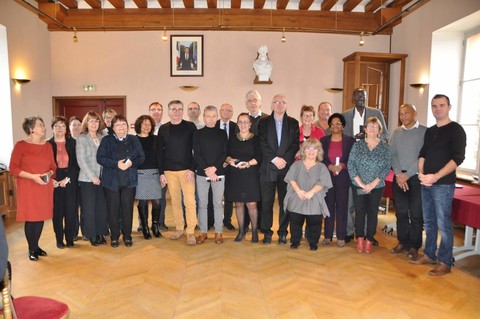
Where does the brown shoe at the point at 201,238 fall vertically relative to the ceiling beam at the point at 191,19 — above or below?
below

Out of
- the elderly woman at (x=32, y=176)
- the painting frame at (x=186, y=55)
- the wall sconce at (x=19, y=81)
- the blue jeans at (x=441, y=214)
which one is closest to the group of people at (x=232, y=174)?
the elderly woman at (x=32, y=176)

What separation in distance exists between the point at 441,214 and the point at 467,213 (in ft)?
1.01

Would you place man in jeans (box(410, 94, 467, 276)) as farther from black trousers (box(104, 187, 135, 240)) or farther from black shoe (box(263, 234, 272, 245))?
black trousers (box(104, 187, 135, 240))

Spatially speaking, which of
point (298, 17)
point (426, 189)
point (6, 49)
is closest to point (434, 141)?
point (426, 189)

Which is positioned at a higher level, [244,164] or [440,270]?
[244,164]

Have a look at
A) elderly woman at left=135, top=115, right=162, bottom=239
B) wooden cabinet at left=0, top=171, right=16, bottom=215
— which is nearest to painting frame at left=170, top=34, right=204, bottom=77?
elderly woman at left=135, top=115, right=162, bottom=239

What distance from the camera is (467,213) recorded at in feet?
10.9

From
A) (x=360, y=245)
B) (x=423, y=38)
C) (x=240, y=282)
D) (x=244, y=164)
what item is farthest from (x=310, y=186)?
(x=423, y=38)

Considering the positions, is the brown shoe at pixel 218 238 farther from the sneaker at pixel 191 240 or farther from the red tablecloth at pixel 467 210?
the red tablecloth at pixel 467 210

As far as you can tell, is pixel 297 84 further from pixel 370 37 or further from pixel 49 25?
pixel 49 25

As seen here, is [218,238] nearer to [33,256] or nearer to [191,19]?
[33,256]

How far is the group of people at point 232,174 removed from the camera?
365 centimetres

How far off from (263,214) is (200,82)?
13.2 ft

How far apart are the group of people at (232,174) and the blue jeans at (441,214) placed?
0.12 m
